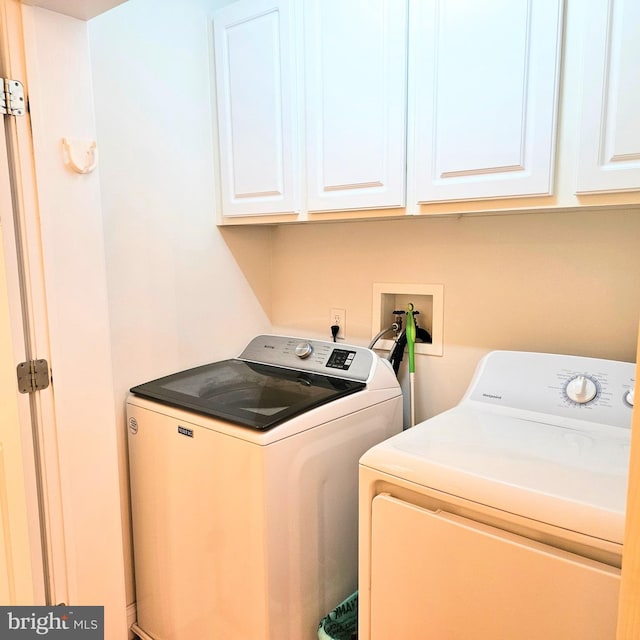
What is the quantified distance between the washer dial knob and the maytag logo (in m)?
1.55

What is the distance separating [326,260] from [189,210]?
22.9 inches

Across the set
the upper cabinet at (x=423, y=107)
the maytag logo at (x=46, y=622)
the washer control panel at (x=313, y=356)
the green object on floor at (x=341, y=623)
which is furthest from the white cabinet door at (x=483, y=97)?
the maytag logo at (x=46, y=622)

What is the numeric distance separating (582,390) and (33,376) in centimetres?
149

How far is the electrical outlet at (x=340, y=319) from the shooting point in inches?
83.7

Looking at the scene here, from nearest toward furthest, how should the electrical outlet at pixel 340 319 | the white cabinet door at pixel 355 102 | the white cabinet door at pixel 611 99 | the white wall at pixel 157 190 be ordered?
1. the white cabinet door at pixel 611 99
2. the white cabinet door at pixel 355 102
3. the white wall at pixel 157 190
4. the electrical outlet at pixel 340 319

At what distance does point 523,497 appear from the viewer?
1.02 metres

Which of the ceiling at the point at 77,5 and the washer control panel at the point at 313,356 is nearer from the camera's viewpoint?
the ceiling at the point at 77,5

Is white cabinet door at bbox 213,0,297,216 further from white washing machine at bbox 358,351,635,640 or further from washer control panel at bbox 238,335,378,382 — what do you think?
white washing machine at bbox 358,351,635,640

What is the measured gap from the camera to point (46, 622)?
151cm

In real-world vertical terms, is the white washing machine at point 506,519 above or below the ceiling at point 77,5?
below

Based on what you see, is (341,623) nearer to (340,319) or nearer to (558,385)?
(558,385)

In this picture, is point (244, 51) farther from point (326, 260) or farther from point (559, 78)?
point (559, 78)

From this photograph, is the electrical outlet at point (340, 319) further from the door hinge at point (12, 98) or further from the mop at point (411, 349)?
the door hinge at point (12, 98)

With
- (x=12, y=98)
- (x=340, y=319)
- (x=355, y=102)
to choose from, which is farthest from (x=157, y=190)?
(x=340, y=319)
